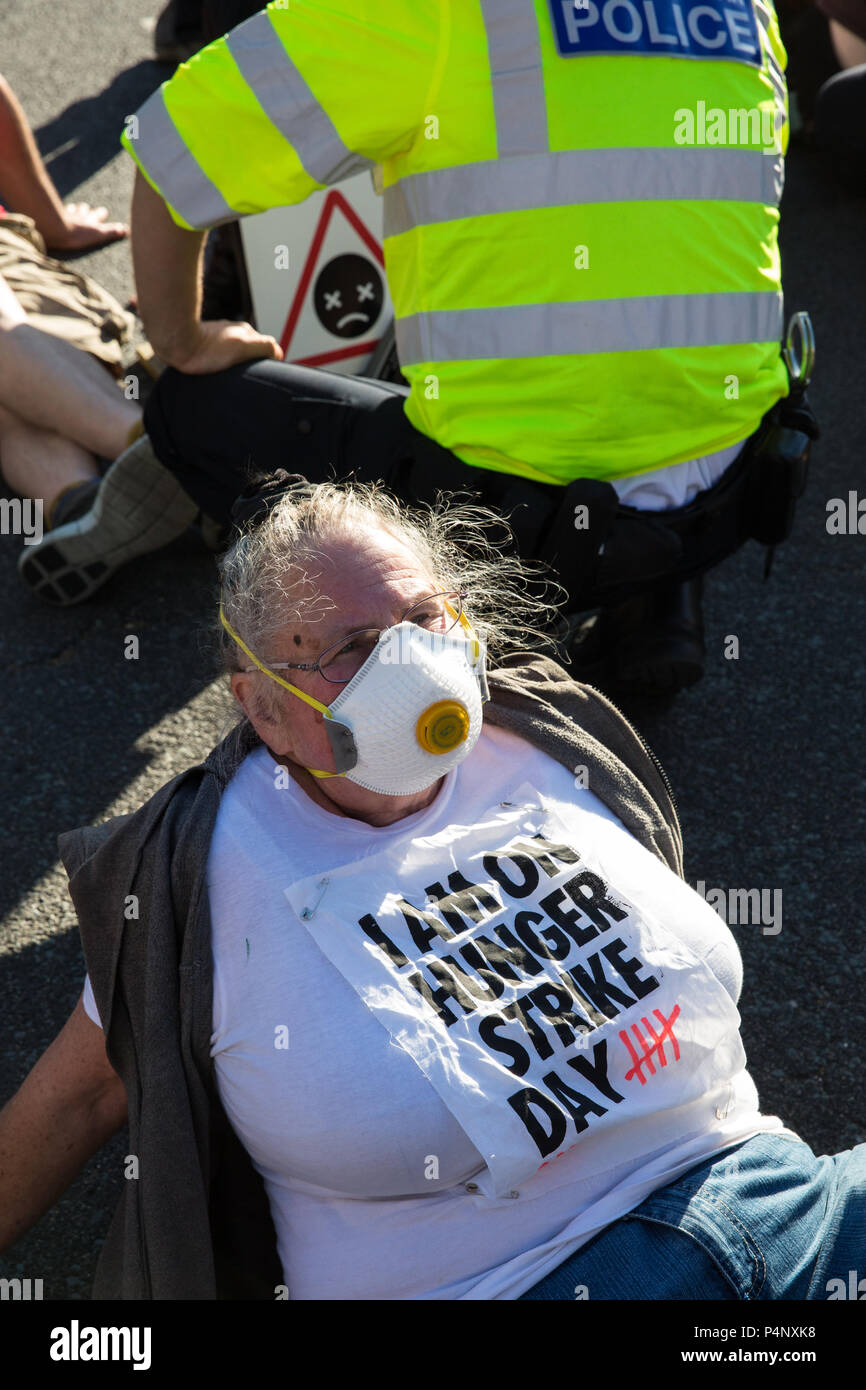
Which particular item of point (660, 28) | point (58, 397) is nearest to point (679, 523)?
point (660, 28)

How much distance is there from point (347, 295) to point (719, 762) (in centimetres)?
166

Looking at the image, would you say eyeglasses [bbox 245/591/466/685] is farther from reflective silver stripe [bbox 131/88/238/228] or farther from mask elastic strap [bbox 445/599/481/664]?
reflective silver stripe [bbox 131/88/238/228]

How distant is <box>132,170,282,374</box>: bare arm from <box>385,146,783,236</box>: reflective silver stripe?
1.48ft

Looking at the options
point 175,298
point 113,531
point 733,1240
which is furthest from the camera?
point 113,531

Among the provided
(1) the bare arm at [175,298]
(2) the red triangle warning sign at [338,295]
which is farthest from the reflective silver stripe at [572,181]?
(2) the red triangle warning sign at [338,295]

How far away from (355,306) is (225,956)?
241 centimetres

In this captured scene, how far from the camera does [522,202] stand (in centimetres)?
224

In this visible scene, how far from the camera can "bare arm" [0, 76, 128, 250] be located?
13.9 ft

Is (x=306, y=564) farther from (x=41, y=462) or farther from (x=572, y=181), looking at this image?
(x=41, y=462)

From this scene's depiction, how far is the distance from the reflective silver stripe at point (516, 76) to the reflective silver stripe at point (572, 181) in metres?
0.03

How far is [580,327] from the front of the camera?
2.30 m

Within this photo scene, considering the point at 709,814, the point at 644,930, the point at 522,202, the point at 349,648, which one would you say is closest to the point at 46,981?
the point at 349,648

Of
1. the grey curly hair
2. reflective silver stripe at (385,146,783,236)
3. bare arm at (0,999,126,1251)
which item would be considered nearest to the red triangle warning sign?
reflective silver stripe at (385,146,783,236)

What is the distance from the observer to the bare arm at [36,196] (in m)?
4.23
